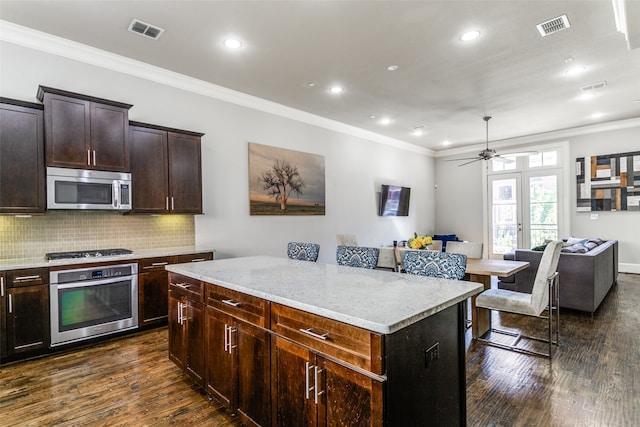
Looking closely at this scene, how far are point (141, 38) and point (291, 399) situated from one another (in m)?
3.73

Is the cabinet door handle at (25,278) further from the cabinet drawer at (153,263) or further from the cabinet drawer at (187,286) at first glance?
the cabinet drawer at (187,286)

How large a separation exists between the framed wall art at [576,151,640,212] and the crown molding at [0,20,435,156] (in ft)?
19.0

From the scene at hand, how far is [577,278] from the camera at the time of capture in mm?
4152

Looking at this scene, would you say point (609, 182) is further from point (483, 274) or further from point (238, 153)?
point (238, 153)

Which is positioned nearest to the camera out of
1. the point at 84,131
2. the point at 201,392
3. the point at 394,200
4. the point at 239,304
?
the point at 239,304

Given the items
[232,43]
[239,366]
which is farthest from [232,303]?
[232,43]

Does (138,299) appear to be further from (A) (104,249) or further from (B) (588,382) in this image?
(B) (588,382)

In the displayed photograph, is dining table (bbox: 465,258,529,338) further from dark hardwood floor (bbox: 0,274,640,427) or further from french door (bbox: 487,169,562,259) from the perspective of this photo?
french door (bbox: 487,169,562,259)

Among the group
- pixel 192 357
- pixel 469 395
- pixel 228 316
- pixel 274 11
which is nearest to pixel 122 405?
pixel 192 357

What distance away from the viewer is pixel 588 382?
2527 millimetres

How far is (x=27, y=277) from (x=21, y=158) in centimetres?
109

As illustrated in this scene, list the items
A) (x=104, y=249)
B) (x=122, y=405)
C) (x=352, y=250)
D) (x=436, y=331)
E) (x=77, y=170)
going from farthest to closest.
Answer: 1. (x=104, y=249)
2. (x=77, y=170)
3. (x=352, y=250)
4. (x=122, y=405)
5. (x=436, y=331)

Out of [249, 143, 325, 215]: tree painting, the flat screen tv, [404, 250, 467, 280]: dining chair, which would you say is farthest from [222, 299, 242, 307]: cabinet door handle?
the flat screen tv

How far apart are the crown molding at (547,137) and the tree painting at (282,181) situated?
5.48 meters
